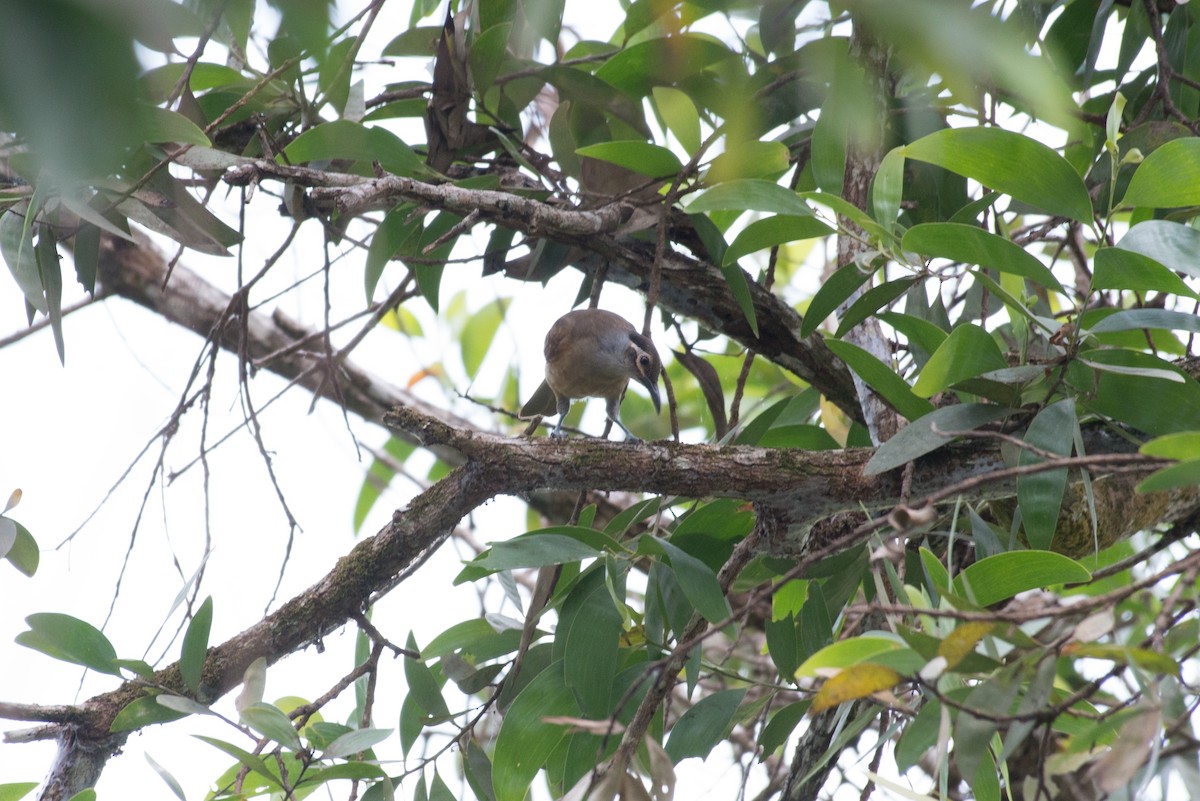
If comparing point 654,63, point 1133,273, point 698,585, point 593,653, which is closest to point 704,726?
point 593,653

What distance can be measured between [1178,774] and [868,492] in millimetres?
1021

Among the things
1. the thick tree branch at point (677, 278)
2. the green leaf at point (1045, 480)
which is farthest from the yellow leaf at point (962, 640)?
the thick tree branch at point (677, 278)

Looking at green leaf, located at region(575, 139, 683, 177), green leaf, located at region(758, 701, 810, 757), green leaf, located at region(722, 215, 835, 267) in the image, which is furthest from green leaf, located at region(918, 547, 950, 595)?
green leaf, located at region(575, 139, 683, 177)

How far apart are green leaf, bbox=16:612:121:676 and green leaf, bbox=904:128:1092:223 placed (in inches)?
78.8

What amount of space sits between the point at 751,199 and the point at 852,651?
110 cm

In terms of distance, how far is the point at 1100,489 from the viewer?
2.47m

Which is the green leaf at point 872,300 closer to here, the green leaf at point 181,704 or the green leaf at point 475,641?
the green leaf at point 475,641

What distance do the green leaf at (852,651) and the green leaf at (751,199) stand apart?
1062 millimetres

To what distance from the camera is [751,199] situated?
7.02 ft

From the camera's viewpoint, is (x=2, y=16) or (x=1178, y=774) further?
(x=1178, y=774)

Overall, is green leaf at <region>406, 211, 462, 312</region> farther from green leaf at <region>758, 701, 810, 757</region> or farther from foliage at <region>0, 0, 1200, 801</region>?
green leaf at <region>758, 701, 810, 757</region>

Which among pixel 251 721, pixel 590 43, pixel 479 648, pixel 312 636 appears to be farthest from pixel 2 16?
pixel 590 43

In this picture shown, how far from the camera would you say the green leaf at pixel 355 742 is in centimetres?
211

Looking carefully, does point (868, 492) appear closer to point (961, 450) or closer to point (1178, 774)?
point (961, 450)
